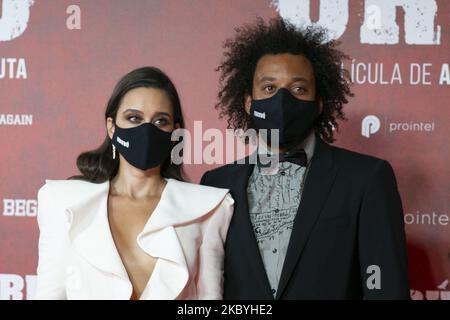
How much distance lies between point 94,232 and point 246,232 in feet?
1.52

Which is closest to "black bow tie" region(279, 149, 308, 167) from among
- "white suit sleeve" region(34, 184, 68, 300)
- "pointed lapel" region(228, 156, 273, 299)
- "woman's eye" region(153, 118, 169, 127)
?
"pointed lapel" region(228, 156, 273, 299)

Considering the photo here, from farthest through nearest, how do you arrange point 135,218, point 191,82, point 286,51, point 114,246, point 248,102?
point 191,82, point 248,102, point 286,51, point 135,218, point 114,246

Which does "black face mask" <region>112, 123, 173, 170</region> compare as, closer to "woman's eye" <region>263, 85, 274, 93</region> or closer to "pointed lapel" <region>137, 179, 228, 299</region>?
"pointed lapel" <region>137, 179, 228, 299</region>

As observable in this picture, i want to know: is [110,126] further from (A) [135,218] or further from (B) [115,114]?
(A) [135,218]

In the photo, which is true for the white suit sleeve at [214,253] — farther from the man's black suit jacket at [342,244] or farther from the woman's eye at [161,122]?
the woman's eye at [161,122]

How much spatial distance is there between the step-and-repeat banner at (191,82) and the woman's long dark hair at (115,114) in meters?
0.77

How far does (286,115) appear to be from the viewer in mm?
1971

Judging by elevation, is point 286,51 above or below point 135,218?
above

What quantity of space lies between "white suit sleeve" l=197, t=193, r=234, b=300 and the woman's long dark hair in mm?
216

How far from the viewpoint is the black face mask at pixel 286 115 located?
198 centimetres

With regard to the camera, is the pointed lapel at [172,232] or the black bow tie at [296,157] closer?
the pointed lapel at [172,232]

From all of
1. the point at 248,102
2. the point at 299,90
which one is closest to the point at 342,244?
the point at 299,90

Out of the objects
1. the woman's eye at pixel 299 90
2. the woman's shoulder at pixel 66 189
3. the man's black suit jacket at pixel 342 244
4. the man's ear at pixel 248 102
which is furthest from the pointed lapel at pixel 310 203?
the woman's shoulder at pixel 66 189

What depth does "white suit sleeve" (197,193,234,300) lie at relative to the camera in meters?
1.96
